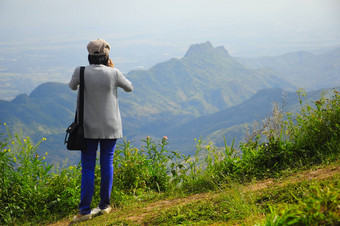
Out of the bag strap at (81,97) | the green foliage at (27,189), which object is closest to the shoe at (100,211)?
the green foliage at (27,189)

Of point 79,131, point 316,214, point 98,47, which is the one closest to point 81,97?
point 79,131

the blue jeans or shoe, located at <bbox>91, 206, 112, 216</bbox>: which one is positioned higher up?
the blue jeans

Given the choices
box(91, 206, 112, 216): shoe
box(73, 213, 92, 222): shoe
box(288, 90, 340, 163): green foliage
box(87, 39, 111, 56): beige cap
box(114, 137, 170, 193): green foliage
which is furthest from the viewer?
box(114, 137, 170, 193): green foliage

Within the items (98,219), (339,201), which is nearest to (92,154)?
(98,219)

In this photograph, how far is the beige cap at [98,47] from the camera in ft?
12.7

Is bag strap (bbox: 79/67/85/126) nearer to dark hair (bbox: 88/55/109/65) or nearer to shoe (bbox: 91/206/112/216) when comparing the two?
dark hair (bbox: 88/55/109/65)

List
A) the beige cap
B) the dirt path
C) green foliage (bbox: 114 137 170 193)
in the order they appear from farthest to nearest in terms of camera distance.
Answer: green foliage (bbox: 114 137 170 193) < the beige cap < the dirt path

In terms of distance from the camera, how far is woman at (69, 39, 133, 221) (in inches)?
154

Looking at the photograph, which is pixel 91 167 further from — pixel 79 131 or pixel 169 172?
pixel 169 172

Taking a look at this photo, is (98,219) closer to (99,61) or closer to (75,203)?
(75,203)

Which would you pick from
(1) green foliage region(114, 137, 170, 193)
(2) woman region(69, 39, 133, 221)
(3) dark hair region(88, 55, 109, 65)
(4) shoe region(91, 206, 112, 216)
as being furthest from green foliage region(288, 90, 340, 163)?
(3) dark hair region(88, 55, 109, 65)

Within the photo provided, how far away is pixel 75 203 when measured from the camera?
4.43 meters

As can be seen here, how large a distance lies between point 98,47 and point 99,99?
66cm

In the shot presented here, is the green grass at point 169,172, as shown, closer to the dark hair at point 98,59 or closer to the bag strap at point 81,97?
the bag strap at point 81,97
